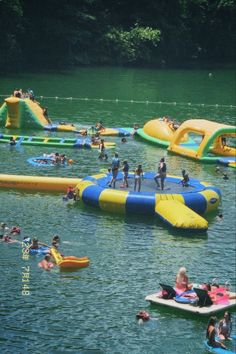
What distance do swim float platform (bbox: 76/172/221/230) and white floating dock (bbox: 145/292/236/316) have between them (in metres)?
7.13

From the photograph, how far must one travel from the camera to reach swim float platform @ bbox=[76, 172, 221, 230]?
3816 centimetres

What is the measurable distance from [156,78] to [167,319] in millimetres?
58391

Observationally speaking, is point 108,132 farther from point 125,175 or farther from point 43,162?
point 125,175

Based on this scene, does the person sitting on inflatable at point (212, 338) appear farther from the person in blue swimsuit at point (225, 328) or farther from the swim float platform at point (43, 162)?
the swim float platform at point (43, 162)

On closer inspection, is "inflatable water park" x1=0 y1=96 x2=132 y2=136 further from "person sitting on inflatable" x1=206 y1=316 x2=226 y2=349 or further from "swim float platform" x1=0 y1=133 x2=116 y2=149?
"person sitting on inflatable" x1=206 y1=316 x2=226 y2=349

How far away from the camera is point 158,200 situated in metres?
39.5

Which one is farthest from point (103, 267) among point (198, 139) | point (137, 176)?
point (198, 139)

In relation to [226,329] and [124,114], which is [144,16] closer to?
[124,114]

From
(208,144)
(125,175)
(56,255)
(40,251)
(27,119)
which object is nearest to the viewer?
(56,255)

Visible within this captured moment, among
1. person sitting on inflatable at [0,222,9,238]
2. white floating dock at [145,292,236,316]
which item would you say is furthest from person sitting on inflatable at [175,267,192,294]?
person sitting on inflatable at [0,222,9,238]

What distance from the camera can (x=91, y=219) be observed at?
128 feet

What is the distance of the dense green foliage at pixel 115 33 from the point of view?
3492 inches

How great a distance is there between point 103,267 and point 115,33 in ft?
206

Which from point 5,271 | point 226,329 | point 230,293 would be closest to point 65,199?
point 5,271
